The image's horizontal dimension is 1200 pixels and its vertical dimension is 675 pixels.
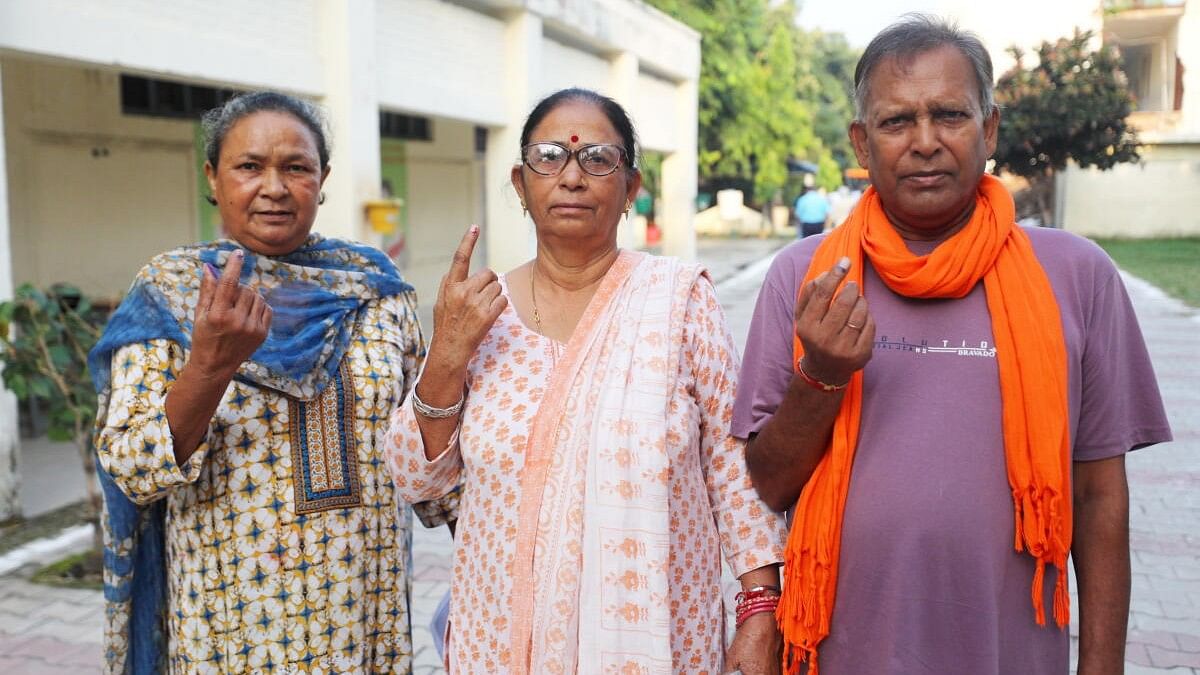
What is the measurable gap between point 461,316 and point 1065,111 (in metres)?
18.3

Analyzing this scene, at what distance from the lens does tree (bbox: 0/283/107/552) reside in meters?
4.70

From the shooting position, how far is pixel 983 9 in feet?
95.1

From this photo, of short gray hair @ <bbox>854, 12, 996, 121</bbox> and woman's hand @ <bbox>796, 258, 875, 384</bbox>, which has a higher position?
short gray hair @ <bbox>854, 12, 996, 121</bbox>

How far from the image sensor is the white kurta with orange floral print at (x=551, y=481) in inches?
77.2

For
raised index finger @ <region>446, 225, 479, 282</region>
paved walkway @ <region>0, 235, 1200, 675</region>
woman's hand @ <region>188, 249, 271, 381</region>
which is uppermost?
raised index finger @ <region>446, 225, 479, 282</region>

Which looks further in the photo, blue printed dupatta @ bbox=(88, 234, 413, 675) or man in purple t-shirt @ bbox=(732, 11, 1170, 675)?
blue printed dupatta @ bbox=(88, 234, 413, 675)

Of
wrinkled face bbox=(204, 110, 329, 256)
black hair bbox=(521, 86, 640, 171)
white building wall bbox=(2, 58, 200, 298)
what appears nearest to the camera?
black hair bbox=(521, 86, 640, 171)

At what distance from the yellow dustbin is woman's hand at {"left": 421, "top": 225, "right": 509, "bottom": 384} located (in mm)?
7042

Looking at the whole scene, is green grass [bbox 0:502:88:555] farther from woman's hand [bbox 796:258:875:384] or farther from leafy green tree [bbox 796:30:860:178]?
leafy green tree [bbox 796:30:860:178]

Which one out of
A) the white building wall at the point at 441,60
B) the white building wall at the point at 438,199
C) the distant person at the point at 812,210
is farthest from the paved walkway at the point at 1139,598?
the distant person at the point at 812,210

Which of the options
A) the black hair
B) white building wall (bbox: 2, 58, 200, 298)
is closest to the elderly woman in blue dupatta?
the black hair

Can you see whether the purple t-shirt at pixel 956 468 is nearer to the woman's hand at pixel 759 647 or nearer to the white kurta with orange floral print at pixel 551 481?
the woman's hand at pixel 759 647

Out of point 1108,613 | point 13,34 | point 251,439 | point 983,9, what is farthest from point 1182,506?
point 983,9

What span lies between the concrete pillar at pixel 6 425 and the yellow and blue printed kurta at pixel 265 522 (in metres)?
3.42
